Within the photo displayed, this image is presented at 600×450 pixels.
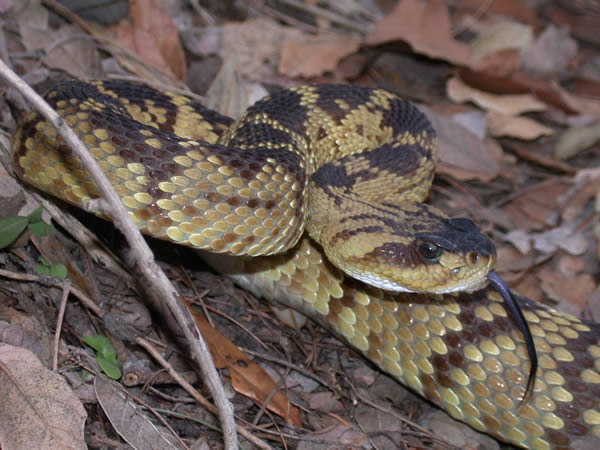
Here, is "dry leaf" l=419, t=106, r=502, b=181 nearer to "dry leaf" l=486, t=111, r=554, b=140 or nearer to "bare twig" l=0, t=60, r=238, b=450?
"dry leaf" l=486, t=111, r=554, b=140

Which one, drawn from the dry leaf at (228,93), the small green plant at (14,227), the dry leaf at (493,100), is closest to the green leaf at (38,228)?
the small green plant at (14,227)

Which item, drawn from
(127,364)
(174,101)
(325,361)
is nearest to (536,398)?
(325,361)

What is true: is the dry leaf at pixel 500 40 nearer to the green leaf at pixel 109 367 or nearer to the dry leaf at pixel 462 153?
the dry leaf at pixel 462 153

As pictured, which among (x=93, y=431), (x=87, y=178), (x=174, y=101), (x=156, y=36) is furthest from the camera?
(x=156, y=36)

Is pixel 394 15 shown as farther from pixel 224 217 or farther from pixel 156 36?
pixel 224 217

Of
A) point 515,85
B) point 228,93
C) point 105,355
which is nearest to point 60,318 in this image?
point 105,355

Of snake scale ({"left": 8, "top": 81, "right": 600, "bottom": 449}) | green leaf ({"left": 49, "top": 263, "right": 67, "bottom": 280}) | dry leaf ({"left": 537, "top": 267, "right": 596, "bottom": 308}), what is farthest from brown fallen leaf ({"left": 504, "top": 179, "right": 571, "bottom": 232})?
green leaf ({"left": 49, "top": 263, "right": 67, "bottom": 280})

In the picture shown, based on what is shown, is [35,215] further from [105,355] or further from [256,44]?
[256,44]
